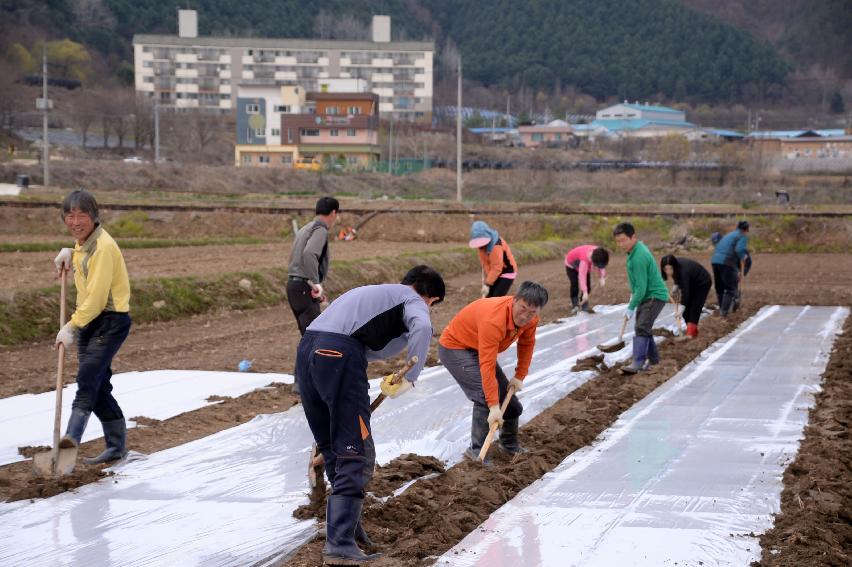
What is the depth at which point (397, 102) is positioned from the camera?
354 ft

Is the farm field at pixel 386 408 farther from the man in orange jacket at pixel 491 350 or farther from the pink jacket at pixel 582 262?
the pink jacket at pixel 582 262

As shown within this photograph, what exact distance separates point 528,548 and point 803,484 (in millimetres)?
2096

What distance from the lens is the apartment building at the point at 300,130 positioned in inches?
2926

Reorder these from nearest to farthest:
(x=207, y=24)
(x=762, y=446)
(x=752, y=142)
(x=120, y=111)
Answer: (x=762, y=446) < (x=120, y=111) < (x=752, y=142) < (x=207, y=24)

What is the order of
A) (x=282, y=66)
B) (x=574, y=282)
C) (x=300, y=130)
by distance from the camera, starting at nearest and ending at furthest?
(x=574, y=282) → (x=300, y=130) → (x=282, y=66)

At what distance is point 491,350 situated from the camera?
646 cm

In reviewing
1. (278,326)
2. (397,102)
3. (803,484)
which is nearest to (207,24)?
(397,102)

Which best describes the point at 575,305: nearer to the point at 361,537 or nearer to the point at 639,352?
the point at 639,352

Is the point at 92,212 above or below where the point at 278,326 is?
above

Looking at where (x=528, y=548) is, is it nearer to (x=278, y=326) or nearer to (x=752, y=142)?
(x=278, y=326)

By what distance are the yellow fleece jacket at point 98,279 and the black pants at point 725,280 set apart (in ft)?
36.8

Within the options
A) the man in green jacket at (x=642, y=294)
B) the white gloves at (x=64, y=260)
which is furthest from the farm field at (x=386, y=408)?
the white gloves at (x=64, y=260)

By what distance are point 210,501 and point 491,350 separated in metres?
1.94

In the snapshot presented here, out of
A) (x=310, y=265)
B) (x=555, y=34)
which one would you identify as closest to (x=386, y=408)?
(x=310, y=265)
